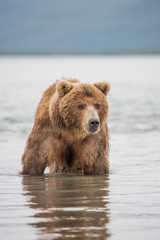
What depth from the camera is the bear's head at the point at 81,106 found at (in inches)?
269

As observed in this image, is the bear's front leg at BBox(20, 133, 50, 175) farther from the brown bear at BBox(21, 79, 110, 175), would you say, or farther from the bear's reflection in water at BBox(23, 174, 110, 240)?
the bear's reflection in water at BBox(23, 174, 110, 240)

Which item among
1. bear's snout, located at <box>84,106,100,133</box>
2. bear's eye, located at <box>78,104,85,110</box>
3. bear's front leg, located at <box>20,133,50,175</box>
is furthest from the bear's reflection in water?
bear's eye, located at <box>78,104,85,110</box>

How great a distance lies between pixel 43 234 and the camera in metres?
4.78

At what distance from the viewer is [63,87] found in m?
7.06

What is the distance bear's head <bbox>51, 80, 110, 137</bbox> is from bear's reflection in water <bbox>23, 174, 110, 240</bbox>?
0.65 m

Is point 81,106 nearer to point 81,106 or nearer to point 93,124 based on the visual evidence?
point 81,106

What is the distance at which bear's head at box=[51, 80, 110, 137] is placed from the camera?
6.82 metres

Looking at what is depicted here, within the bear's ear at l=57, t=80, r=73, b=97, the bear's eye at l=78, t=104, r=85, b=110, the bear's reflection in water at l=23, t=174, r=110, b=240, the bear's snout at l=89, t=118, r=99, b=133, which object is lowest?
the bear's reflection in water at l=23, t=174, r=110, b=240

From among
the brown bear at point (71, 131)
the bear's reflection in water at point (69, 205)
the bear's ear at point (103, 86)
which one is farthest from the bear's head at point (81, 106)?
the bear's reflection in water at point (69, 205)

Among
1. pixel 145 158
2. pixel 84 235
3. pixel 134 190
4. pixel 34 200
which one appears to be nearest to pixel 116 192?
pixel 134 190

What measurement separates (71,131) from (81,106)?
31cm

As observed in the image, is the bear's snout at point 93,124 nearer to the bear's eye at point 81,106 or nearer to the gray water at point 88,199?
the bear's eye at point 81,106

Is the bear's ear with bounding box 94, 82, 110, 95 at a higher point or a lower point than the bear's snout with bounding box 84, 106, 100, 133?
higher

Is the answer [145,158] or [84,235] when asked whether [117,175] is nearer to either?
[145,158]
